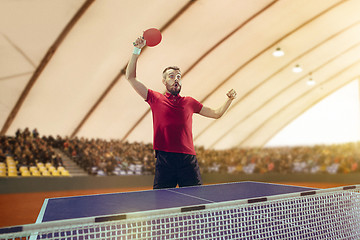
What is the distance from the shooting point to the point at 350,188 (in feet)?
8.84

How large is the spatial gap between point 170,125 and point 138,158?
11602 millimetres

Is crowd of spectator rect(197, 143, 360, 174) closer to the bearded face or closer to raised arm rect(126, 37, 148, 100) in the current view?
the bearded face

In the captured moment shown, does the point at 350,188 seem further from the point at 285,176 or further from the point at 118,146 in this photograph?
the point at 118,146

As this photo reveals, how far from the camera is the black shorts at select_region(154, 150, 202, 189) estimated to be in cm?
332

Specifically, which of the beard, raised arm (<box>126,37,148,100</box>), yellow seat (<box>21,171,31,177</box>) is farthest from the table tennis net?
yellow seat (<box>21,171,31,177</box>)

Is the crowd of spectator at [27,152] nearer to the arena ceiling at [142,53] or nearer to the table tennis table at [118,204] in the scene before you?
the arena ceiling at [142,53]

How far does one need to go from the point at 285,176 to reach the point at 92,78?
957 cm

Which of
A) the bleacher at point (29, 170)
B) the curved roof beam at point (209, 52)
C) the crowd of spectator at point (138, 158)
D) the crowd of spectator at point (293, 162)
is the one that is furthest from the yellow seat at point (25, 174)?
the curved roof beam at point (209, 52)

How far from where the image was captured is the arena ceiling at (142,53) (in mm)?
12297

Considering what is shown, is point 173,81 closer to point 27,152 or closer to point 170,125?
point 170,125

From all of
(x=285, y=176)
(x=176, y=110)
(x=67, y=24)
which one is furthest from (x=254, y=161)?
(x=176, y=110)

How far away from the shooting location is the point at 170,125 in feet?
10.9

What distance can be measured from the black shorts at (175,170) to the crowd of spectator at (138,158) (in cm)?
986

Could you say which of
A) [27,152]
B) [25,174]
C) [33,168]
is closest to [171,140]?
[25,174]
